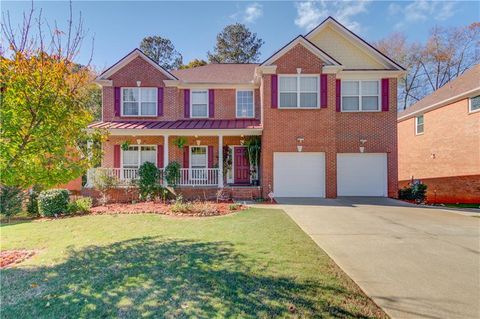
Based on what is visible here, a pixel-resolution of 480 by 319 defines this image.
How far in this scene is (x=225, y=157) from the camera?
52.1 feet

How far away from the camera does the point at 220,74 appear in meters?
17.4

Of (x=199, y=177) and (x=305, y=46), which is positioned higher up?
(x=305, y=46)

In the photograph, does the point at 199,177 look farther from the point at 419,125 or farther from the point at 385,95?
the point at 419,125

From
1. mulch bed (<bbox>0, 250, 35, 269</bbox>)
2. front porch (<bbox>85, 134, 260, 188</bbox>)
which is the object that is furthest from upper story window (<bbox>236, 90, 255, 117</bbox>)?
mulch bed (<bbox>0, 250, 35, 269</bbox>)

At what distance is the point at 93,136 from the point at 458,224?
10.9m

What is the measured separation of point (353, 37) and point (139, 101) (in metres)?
12.7

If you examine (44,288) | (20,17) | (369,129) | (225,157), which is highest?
(20,17)

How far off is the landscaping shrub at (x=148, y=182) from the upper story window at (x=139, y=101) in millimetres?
4168

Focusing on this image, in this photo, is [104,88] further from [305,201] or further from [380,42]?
[380,42]

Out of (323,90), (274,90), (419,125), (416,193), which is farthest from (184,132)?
(419,125)

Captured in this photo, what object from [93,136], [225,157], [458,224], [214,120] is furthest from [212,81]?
[458,224]

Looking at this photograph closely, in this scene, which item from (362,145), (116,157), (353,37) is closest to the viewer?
(362,145)

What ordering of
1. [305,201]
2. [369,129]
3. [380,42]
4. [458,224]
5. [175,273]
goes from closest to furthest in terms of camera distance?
[175,273]
[458,224]
[305,201]
[369,129]
[380,42]

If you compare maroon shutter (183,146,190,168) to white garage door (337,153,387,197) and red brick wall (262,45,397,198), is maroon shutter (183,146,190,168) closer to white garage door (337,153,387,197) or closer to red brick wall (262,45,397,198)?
red brick wall (262,45,397,198)
